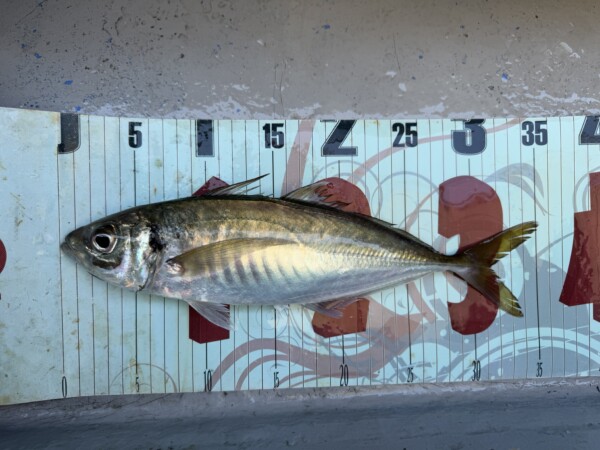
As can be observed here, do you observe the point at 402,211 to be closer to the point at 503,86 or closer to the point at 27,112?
the point at 503,86

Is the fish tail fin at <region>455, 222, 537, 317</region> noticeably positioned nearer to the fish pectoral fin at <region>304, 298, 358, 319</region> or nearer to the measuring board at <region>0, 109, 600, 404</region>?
the measuring board at <region>0, 109, 600, 404</region>

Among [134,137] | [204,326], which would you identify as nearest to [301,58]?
[134,137]

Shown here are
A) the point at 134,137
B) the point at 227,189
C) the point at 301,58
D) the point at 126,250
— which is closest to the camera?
the point at 126,250

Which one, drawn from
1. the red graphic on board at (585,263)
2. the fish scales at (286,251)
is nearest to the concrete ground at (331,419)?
the red graphic on board at (585,263)

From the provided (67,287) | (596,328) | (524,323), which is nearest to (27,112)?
(67,287)

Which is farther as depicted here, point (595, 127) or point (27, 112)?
point (595, 127)

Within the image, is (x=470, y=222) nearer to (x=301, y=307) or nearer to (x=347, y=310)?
(x=347, y=310)
